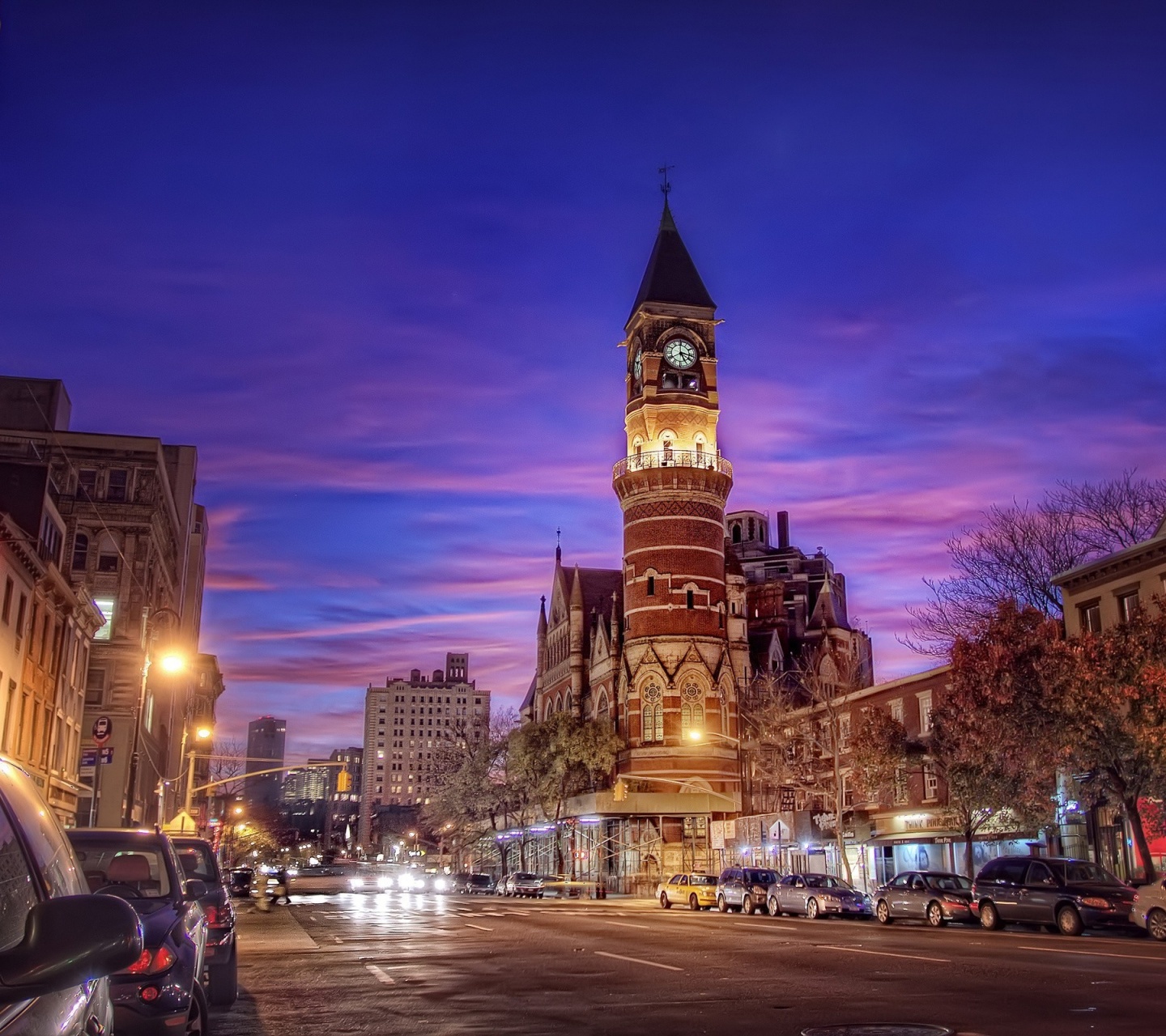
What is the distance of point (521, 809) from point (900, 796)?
123 feet

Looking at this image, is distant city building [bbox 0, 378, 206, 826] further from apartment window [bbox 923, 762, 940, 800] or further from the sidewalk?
apartment window [bbox 923, 762, 940, 800]

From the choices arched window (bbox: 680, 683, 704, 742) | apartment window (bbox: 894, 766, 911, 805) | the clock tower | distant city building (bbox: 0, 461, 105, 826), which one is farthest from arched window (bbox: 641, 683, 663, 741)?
distant city building (bbox: 0, 461, 105, 826)

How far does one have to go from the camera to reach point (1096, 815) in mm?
38844

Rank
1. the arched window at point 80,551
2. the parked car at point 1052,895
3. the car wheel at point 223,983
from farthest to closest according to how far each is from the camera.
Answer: the arched window at point 80,551 < the parked car at point 1052,895 < the car wheel at point 223,983

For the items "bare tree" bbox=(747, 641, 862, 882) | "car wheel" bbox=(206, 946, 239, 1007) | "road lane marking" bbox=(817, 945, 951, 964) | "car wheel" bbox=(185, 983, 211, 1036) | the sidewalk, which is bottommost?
the sidewalk

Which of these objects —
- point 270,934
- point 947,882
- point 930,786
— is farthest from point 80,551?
point 947,882

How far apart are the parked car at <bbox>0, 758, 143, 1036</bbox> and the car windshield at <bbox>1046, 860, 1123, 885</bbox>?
86.8 feet

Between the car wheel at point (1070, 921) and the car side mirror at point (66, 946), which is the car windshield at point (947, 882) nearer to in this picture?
the car wheel at point (1070, 921)

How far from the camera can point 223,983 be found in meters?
12.9

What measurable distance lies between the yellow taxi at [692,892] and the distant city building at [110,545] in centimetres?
2643

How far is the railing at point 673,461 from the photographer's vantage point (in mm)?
73938

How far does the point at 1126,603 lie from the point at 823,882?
13931 millimetres

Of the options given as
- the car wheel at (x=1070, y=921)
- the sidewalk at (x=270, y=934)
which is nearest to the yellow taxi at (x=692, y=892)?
the sidewalk at (x=270, y=934)

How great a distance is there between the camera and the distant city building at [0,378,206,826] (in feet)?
192
